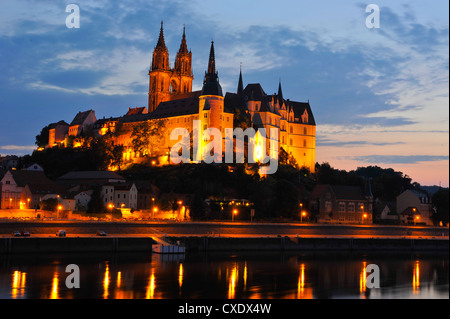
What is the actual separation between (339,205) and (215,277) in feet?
150

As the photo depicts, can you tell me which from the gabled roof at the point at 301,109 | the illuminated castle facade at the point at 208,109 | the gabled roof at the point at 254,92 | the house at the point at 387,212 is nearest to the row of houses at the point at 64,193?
the illuminated castle facade at the point at 208,109

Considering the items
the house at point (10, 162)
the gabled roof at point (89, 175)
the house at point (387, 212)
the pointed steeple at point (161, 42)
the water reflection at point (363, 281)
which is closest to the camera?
the water reflection at point (363, 281)

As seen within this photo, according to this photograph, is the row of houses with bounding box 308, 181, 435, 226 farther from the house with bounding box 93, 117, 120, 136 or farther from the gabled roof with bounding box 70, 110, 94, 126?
the gabled roof with bounding box 70, 110, 94, 126

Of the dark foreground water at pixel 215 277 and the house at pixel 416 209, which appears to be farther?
the house at pixel 416 209

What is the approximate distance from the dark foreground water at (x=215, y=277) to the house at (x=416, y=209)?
105ft

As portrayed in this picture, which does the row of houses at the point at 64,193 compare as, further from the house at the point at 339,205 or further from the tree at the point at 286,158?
the tree at the point at 286,158

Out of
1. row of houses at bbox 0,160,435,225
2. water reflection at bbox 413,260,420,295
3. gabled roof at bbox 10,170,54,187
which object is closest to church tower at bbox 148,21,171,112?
row of houses at bbox 0,160,435,225

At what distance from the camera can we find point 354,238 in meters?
72.1

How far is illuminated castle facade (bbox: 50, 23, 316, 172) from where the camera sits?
108 metres

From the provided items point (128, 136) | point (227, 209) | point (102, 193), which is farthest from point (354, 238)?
point (128, 136)

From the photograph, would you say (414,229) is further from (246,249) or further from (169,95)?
(169,95)

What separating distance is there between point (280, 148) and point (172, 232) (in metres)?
56.8

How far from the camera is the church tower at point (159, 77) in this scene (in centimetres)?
13688

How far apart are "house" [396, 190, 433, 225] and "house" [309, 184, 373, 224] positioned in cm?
681
